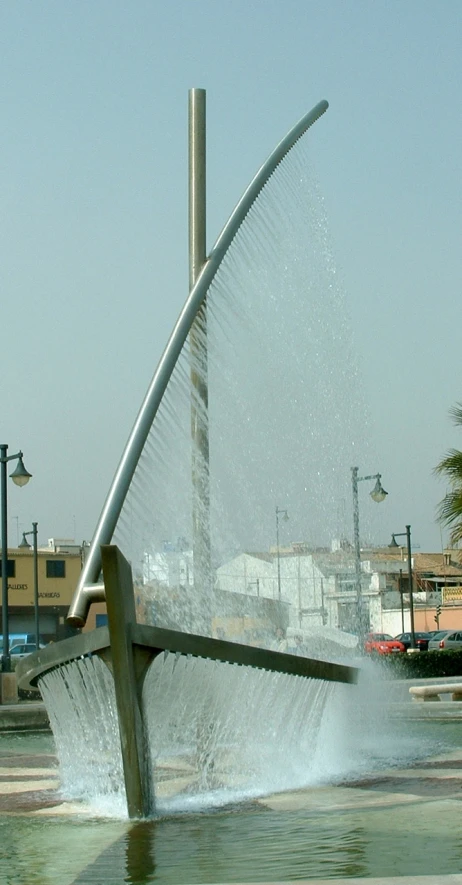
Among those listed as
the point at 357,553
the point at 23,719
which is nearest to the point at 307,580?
the point at 357,553

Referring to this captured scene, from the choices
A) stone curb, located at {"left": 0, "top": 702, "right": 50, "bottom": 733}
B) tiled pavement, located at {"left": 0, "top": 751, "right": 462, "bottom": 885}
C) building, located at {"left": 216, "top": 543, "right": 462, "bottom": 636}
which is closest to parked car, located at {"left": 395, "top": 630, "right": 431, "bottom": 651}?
stone curb, located at {"left": 0, "top": 702, "right": 50, "bottom": 733}

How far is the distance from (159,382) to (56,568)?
5385cm

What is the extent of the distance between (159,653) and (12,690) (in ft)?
45.4

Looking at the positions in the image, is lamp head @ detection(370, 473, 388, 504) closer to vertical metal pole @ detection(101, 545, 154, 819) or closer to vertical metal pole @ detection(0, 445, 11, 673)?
vertical metal pole @ detection(101, 545, 154, 819)

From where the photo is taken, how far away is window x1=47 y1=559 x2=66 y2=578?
6191 cm

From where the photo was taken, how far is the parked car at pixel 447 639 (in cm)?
4319

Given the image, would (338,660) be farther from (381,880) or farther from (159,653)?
(381,880)

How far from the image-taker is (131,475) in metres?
8.77

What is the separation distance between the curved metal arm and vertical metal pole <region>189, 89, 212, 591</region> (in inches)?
7.0

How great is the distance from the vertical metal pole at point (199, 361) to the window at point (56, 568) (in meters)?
51.7

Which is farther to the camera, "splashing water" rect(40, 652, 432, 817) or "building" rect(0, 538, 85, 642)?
"building" rect(0, 538, 85, 642)

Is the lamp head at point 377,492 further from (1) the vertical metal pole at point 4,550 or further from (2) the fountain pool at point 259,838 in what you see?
(1) the vertical metal pole at point 4,550

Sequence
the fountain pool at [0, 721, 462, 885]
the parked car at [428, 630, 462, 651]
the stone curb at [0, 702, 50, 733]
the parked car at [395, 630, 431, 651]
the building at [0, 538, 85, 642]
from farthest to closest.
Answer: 1. the building at [0, 538, 85, 642]
2. the parked car at [395, 630, 431, 651]
3. the parked car at [428, 630, 462, 651]
4. the stone curb at [0, 702, 50, 733]
5. the fountain pool at [0, 721, 462, 885]

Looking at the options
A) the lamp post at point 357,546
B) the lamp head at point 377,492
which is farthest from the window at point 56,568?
the lamp post at point 357,546
